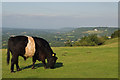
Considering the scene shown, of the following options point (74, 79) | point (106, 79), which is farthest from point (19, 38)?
point (106, 79)

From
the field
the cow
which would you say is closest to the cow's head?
the cow

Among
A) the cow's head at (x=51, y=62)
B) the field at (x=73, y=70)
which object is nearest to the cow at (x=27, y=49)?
the cow's head at (x=51, y=62)

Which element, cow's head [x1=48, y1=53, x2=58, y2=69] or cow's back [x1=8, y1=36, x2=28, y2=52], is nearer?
A: cow's back [x1=8, y1=36, x2=28, y2=52]

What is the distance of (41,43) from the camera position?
1280 centimetres

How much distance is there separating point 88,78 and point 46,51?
5.04 metres

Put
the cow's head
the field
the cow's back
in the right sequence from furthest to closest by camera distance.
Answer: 1. the cow's head
2. the cow's back
3. the field

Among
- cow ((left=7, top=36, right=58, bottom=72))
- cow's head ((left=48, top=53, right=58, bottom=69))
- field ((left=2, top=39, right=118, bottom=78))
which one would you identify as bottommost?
field ((left=2, top=39, right=118, bottom=78))

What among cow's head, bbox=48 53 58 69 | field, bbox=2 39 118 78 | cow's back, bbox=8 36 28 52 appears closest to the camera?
field, bbox=2 39 118 78

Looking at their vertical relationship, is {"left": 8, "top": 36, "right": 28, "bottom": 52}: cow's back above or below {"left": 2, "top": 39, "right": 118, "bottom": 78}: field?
above

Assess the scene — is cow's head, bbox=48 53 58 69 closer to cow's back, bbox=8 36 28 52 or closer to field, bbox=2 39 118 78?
field, bbox=2 39 118 78

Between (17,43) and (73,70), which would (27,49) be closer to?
(17,43)

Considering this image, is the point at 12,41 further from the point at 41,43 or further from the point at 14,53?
the point at 41,43

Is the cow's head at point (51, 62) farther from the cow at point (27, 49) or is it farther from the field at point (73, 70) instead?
the field at point (73, 70)

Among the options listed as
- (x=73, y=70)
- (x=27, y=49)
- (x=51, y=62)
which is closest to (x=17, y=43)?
(x=27, y=49)
